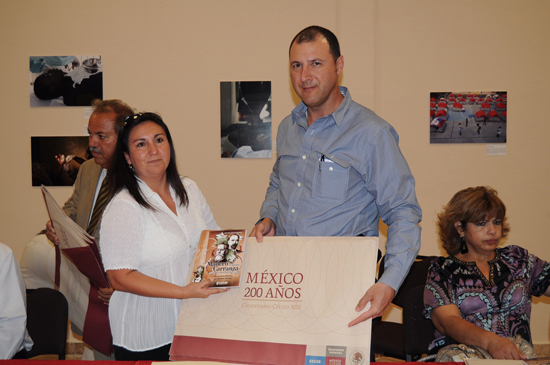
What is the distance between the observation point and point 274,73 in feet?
13.9

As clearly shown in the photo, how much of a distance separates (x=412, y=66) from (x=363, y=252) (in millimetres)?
3187

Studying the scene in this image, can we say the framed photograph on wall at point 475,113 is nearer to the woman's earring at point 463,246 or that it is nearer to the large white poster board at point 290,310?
the woman's earring at point 463,246

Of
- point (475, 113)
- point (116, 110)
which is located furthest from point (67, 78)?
point (475, 113)

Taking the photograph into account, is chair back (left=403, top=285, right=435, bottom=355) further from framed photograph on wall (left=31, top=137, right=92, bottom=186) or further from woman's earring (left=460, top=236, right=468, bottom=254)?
framed photograph on wall (left=31, top=137, right=92, bottom=186)

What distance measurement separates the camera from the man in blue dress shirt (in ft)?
5.94

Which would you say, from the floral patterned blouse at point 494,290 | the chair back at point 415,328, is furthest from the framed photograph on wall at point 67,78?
the floral patterned blouse at point 494,290

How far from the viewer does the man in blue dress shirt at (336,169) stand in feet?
5.94

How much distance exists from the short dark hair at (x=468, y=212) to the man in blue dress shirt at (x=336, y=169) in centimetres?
91

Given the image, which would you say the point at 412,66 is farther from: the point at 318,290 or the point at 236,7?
the point at 318,290

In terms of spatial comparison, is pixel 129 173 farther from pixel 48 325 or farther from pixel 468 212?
pixel 468 212

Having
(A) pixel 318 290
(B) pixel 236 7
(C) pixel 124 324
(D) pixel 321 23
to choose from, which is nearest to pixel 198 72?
(B) pixel 236 7

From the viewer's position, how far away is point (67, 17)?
167 inches

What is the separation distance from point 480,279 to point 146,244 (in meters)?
1.86

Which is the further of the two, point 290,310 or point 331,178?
point 331,178
